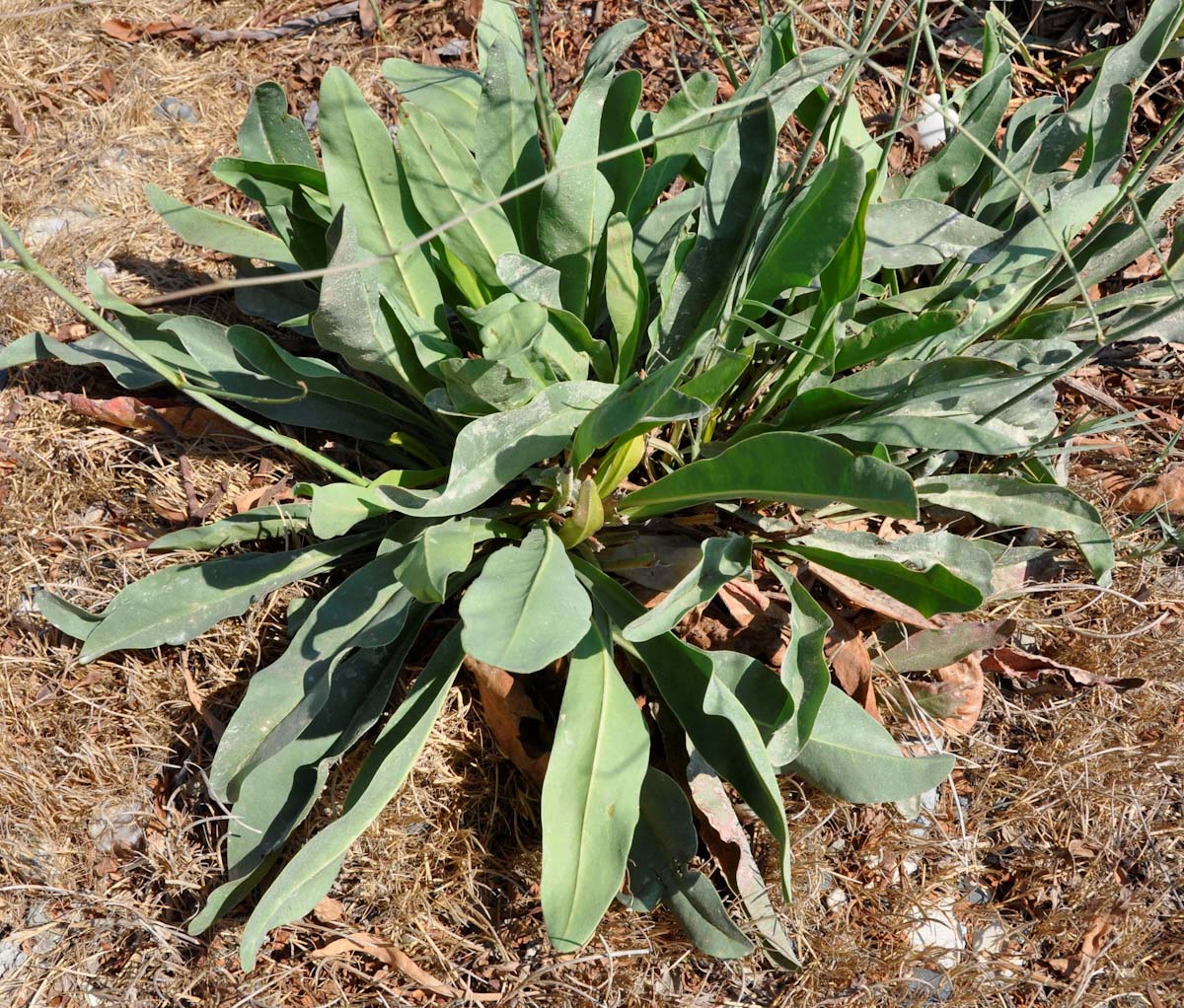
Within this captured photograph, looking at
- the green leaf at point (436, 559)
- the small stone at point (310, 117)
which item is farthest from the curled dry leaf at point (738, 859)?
the small stone at point (310, 117)

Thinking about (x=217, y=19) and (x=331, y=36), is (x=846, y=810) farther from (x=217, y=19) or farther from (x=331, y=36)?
(x=217, y=19)

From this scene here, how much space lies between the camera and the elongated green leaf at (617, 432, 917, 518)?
3.96 ft

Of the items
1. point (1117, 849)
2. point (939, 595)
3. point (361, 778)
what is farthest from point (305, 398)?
point (1117, 849)

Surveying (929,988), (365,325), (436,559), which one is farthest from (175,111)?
(929,988)

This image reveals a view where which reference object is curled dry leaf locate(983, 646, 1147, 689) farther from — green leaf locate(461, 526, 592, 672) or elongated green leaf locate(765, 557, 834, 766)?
green leaf locate(461, 526, 592, 672)

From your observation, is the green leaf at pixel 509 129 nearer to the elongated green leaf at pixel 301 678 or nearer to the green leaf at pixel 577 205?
the green leaf at pixel 577 205

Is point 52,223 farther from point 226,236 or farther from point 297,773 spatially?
point 297,773

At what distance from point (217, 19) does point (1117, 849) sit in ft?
8.87

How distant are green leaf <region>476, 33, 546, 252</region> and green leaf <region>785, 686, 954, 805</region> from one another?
97cm

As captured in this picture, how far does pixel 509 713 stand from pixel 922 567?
2.32ft

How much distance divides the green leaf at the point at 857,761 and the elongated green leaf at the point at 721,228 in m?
0.65

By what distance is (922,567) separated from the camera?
149 centimetres

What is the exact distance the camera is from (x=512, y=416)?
1.45m

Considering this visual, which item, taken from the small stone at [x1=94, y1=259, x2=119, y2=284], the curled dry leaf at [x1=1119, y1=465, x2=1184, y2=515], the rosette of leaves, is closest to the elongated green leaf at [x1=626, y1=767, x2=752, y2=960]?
the rosette of leaves
